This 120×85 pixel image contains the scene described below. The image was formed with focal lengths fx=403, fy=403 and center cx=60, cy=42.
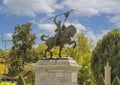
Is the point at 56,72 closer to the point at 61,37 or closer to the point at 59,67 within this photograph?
the point at 59,67

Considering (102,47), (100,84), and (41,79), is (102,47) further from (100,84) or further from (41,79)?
(41,79)

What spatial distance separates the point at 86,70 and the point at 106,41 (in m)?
6.59

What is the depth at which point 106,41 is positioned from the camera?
62.2 m

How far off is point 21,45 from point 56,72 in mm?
42939

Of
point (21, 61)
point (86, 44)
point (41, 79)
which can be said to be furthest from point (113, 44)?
point (41, 79)

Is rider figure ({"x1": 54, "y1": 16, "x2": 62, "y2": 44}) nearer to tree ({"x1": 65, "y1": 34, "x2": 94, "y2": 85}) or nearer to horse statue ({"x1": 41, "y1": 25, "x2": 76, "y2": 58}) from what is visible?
horse statue ({"x1": 41, "y1": 25, "x2": 76, "y2": 58})

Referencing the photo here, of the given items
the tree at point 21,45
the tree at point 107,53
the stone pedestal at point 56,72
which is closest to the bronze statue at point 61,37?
the stone pedestal at point 56,72

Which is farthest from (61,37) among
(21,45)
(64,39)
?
(21,45)

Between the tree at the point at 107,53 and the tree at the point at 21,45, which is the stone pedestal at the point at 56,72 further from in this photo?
the tree at the point at 21,45

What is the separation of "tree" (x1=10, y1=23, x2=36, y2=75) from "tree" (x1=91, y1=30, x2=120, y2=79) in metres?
10.5

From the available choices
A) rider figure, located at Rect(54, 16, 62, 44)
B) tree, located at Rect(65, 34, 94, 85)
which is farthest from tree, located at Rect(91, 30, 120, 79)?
rider figure, located at Rect(54, 16, 62, 44)

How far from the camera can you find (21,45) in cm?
6594

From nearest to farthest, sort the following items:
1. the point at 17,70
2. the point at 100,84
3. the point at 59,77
A: the point at 59,77
the point at 100,84
the point at 17,70

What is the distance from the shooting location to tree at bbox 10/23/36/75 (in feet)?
207
